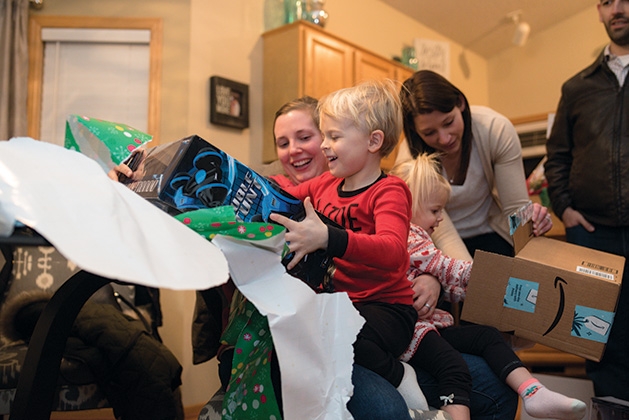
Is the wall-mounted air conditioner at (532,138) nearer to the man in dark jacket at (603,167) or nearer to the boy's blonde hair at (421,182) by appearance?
the man in dark jacket at (603,167)

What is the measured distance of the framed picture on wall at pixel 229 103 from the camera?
344 cm

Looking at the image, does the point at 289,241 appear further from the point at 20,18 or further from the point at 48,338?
the point at 20,18

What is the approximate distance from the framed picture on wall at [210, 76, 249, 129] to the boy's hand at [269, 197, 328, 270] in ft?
8.29

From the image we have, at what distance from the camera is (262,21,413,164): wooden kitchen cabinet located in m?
3.60

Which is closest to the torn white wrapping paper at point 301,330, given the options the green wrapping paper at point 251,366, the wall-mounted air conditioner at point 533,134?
the green wrapping paper at point 251,366

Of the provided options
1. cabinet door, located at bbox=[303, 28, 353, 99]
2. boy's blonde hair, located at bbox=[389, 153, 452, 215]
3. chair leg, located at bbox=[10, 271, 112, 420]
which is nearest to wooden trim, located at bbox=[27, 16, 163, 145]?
cabinet door, located at bbox=[303, 28, 353, 99]

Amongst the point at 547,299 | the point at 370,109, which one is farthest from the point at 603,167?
the point at 370,109

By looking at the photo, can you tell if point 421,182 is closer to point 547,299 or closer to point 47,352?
point 547,299

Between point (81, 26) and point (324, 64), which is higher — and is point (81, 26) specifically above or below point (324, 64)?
above

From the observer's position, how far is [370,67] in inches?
165

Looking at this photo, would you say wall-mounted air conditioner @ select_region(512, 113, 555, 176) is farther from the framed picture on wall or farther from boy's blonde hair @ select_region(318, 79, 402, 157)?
boy's blonde hair @ select_region(318, 79, 402, 157)

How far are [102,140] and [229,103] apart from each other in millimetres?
2423

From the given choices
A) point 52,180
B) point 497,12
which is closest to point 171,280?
point 52,180

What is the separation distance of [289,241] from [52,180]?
1.34ft
